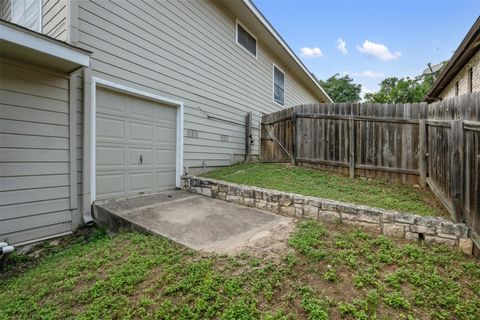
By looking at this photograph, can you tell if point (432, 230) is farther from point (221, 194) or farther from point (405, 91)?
point (405, 91)

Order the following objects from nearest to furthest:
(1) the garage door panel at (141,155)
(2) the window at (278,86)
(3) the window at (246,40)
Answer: (1) the garage door panel at (141,155) < (3) the window at (246,40) < (2) the window at (278,86)

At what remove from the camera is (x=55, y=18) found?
3.89 metres

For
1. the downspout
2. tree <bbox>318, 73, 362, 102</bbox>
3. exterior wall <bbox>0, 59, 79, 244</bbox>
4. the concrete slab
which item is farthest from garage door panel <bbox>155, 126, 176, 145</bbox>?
tree <bbox>318, 73, 362, 102</bbox>

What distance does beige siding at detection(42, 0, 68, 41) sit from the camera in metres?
3.71

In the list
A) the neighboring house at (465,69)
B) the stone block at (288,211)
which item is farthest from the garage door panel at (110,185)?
the neighboring house at (465,69)

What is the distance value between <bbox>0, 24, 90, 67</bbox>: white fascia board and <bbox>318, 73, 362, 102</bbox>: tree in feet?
105

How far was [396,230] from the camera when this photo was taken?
315cm

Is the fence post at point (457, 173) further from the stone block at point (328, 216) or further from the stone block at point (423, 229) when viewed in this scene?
the stone block at point (328, 216)

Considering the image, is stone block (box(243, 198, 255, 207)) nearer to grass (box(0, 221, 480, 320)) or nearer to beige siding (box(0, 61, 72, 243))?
grass (box(0, 221, 480, 320))

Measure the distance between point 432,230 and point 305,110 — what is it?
4.20 m

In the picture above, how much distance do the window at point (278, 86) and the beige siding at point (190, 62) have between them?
0.92 meters

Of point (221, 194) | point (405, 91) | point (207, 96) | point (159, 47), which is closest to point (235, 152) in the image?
point (207, 96)

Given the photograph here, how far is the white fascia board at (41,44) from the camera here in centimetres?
268

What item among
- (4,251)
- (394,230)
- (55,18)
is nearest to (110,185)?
(4,251)
